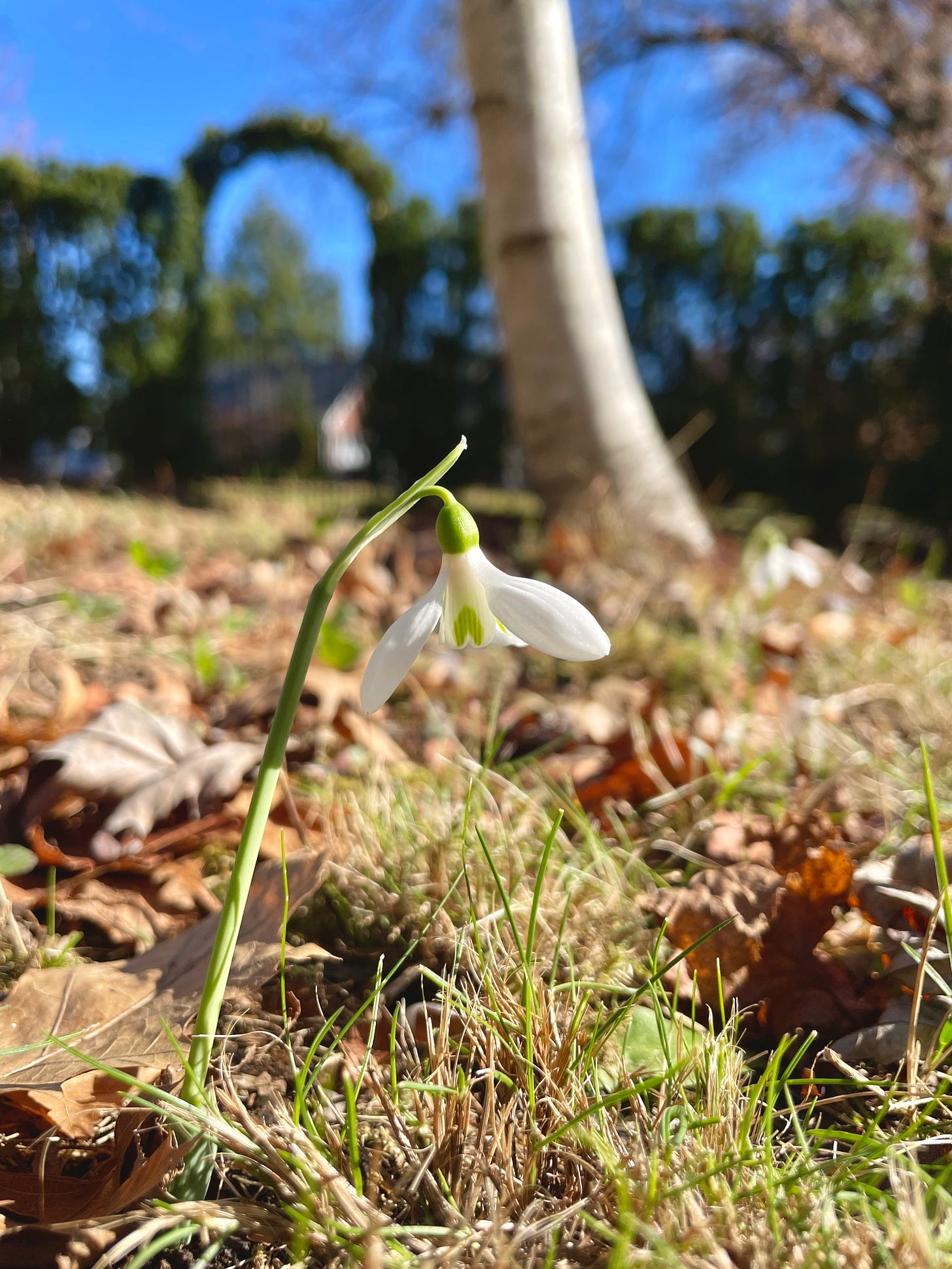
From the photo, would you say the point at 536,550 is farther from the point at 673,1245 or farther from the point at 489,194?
the point at 673,1245

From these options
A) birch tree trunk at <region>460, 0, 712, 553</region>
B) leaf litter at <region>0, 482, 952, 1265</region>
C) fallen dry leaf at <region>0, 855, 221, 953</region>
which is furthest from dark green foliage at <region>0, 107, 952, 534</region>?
fallen dry leaf at <region>0, 855, 221, 953</region>

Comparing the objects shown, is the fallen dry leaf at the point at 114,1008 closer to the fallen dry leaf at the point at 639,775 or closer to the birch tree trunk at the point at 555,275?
the fallen dry leaf at the point at 639,775

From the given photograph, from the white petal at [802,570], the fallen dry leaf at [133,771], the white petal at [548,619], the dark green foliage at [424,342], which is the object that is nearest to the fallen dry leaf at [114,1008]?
the fallen dry leaf at [133,771]

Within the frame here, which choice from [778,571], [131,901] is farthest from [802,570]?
[131,901]

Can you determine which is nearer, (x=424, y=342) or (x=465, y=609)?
(x=465, y=609)

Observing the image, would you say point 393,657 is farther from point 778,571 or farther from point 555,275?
point 555,275

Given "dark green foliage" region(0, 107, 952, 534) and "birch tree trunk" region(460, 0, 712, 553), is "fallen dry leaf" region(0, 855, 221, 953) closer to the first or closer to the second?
"birch tree trunk" region(460, 0, 712, 553)
